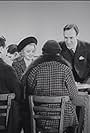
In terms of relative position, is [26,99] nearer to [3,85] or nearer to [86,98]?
[3,85]

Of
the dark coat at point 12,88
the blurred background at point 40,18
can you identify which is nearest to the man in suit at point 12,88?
the dark coat at point 12,88

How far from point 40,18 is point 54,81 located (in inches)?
38.3

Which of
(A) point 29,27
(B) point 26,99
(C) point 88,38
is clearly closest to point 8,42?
(A) point 29,27

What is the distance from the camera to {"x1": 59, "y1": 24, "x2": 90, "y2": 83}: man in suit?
3441mm

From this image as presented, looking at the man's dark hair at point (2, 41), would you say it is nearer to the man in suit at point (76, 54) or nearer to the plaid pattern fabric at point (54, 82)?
the plaid pattern fabric at point (54, 82)

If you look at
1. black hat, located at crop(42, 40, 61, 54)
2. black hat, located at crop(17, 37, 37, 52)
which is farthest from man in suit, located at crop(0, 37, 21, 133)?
black hat, located at crop(42, 40, 61, 54)

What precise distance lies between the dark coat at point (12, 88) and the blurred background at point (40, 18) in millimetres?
405

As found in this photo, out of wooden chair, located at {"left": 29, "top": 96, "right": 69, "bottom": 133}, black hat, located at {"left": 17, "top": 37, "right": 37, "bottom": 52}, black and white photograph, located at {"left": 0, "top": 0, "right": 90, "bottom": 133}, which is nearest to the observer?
wooden chair, located at {"left": 29, "top": 96, "right": 69, "bottom": 133}

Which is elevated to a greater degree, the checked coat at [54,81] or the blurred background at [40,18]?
the blurred background at [40,18]

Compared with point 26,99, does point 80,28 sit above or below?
above

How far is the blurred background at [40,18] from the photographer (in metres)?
3.57

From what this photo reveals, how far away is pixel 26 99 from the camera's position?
3320mm

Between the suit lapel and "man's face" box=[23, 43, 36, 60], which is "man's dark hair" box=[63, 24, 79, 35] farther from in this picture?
"man's face" box=[23, 43, 36, 60]

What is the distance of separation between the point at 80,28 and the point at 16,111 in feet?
4.50
